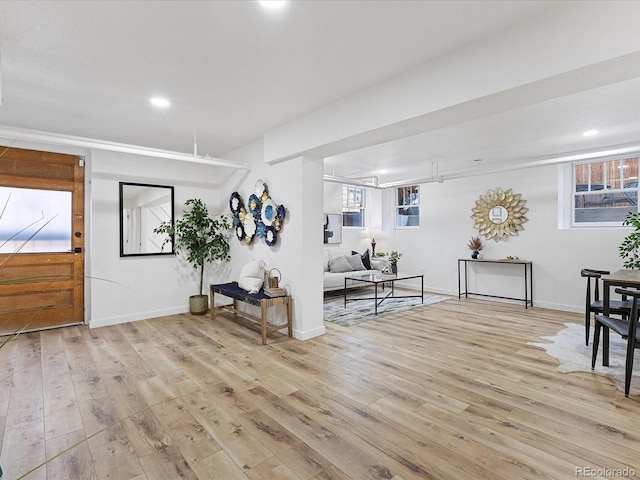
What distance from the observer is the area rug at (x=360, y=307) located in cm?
500

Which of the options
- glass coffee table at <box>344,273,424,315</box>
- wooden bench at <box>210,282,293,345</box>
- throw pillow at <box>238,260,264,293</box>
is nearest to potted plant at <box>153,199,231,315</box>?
wooden bench at <box>210,282,293,345</box>

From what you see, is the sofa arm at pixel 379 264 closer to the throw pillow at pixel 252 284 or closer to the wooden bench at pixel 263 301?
the wooden bench at pixel 263 301

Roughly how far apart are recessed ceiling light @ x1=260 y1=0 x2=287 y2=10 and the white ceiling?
4cm

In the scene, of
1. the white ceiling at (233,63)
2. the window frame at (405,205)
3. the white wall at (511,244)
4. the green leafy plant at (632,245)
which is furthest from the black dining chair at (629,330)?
the window frame at (405,205)

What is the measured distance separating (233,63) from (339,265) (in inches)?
182

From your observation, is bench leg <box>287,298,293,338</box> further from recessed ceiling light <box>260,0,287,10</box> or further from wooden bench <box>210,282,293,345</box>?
recessed ceiling light <box>260,0,287,10</box>

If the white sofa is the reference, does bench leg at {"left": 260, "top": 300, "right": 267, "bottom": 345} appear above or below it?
below

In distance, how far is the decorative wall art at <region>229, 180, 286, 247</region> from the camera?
14.4 ft

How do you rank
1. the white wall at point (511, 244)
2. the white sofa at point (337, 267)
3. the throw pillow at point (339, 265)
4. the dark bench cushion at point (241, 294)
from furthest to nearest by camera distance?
1. the throw pillow at point (339, 265)
2. the white sofa at point (337, 267)
3. the white wall at point (511, 244)
4. the dark bench cushion at point (241, 294)

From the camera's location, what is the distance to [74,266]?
4672mm

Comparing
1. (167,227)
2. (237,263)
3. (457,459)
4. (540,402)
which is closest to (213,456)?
(457,459)

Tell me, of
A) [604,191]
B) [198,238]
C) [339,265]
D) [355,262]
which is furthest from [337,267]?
[604,191]

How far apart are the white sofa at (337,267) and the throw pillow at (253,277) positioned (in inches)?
81.1

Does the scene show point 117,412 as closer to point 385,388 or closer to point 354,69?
point 385,388
